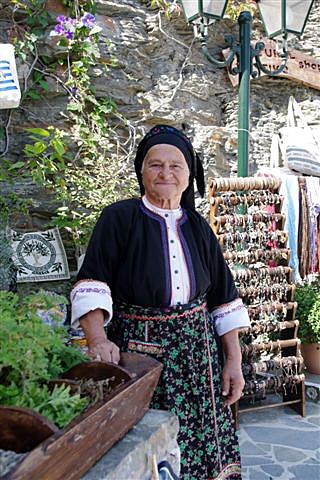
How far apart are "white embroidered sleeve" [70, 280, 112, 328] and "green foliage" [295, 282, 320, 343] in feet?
8.21

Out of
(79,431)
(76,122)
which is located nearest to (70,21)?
(76,122)

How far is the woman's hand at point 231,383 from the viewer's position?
173 cm

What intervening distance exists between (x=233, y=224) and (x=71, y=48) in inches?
82.7

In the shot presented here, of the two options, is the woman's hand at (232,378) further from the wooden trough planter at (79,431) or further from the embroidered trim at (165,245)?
the wooden trough planter at (79,431)

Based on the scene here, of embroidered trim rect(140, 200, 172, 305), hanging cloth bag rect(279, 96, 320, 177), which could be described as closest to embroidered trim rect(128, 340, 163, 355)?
embroidered trim rect(140, 200, 172, 305)

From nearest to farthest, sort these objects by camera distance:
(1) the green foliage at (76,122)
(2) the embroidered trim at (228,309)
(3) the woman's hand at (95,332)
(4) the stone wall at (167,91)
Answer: (3) the woman's hand at (95,332) < (2) the embroidered trim at (228,309) < (1) the green foliage at (76,122) < (4) the stone wall at (167,91)

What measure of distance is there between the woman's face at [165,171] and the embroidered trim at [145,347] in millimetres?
579

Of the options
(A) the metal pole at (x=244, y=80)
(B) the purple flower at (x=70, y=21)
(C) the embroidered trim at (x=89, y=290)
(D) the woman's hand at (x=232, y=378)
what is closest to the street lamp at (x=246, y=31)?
(A) the metal pole at (x=244, y=80)

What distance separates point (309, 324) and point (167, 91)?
2564 mm

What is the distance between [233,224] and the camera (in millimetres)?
2859

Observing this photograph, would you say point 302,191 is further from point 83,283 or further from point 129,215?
point 83,283

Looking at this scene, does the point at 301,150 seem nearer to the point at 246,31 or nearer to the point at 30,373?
the point at 246,31

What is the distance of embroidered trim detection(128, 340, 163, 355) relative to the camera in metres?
1.58

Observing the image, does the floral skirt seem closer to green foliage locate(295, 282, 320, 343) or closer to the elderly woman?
the elderly woman
